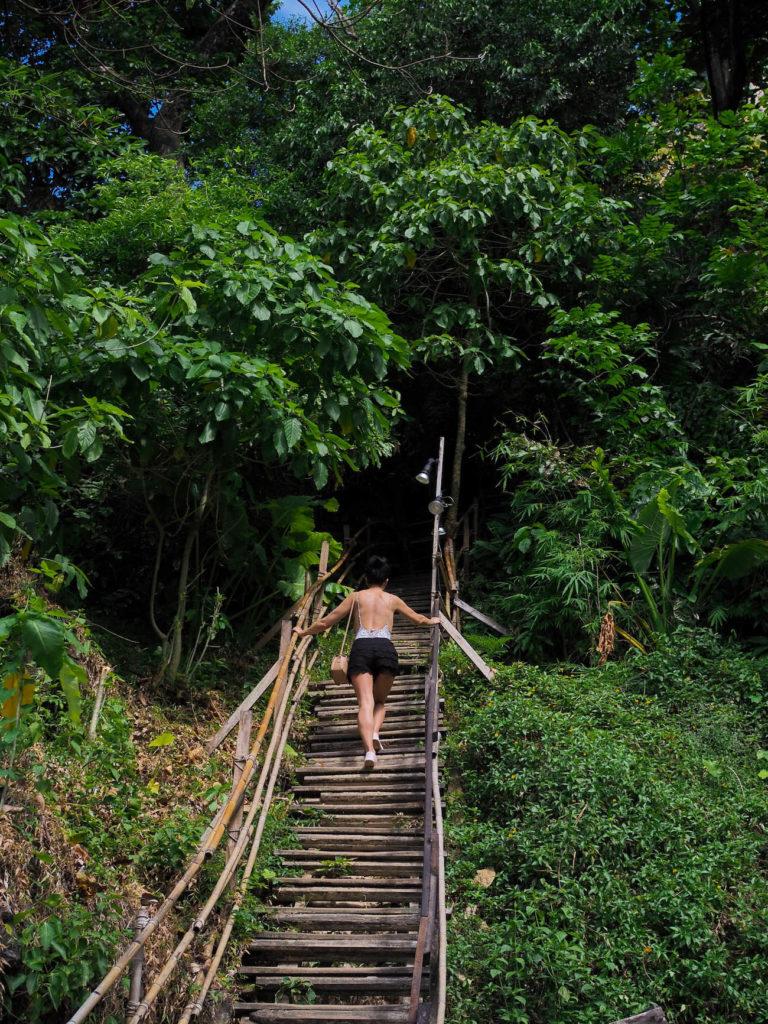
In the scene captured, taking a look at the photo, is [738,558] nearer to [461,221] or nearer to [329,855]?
[329,855]

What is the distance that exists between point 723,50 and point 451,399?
198 inches

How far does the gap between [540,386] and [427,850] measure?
26.2 feet

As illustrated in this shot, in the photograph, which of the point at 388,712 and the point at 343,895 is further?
the point at 388,712

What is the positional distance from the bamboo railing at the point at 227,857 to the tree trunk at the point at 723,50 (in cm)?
813

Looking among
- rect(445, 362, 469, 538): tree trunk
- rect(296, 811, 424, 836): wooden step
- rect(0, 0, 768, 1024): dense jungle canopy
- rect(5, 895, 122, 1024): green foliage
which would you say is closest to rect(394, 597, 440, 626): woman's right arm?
rect(0, 0, 768, 1024): dense jungle canopy

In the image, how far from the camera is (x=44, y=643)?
3.18 meters

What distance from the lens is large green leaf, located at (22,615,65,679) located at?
3170 millimetres

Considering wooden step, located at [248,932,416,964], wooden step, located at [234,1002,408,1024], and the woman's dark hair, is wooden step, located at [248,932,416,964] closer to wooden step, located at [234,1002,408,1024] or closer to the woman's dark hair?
wooden step, located at [234,1002,408,1024]

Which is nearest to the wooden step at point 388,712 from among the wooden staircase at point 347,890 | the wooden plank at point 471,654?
the wooden staircase at point 347,890


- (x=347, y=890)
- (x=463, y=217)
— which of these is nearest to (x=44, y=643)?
(x=347, y=890)

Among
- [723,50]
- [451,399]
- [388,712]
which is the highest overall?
[723,50]

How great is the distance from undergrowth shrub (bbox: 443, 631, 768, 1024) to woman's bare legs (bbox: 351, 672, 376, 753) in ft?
2.25

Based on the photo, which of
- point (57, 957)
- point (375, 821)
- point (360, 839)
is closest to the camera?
point (57, 957)

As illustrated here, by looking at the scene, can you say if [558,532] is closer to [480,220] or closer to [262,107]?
[480,220]
